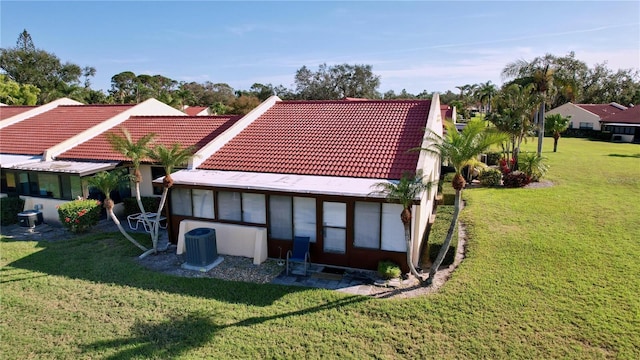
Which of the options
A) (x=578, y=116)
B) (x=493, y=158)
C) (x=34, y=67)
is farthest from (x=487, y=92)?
(x=34, y=67)

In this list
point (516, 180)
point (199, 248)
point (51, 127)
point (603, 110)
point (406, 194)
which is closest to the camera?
point (406, 194)

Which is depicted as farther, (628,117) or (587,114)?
(587,114)

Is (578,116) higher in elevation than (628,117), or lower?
higher

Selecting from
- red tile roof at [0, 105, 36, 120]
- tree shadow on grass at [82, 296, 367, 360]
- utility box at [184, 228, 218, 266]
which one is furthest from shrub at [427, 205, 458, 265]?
red tile roof at [0, 105, 36, 120]

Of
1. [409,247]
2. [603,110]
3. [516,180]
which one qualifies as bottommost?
[516,180]

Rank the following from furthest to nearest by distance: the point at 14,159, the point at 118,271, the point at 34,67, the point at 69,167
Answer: the point at 34,67 < the point at 14,159 < the point at 69,167 < the point at 118,271

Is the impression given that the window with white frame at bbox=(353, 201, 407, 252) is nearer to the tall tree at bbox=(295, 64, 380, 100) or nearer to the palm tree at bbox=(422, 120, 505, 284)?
the palm tree at bbox=(422, 120, 505, 284)

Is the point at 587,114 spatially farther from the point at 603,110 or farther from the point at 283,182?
the point at 283,182
